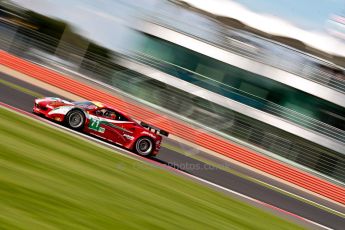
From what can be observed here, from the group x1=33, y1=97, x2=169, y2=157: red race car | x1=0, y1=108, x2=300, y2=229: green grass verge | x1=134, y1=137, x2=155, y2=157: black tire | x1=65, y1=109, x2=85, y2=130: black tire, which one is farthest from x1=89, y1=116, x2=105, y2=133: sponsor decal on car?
x1=0, y1=108, x2=300, y2=229: green grass verge

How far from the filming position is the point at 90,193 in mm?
7156

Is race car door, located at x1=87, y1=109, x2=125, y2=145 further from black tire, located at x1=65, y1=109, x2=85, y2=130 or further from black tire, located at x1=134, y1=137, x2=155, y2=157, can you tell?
black tire, located at x1=134, y1=137, x2=155, y2=157

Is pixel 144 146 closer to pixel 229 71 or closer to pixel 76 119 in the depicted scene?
pixel 76 119

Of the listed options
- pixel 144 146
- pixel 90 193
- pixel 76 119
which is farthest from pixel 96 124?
pixel 90 193

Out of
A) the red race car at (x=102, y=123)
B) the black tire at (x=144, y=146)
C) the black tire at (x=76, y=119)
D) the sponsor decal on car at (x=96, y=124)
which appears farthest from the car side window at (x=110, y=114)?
the black tire at (x=144, y=146)

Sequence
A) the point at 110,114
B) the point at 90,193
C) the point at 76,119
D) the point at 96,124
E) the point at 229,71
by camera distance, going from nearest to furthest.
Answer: the point at 90,193
the point at 76,119
the point at 96,124
the point at 110,114
the point at 229,71

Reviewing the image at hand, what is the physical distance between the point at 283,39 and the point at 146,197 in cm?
2192

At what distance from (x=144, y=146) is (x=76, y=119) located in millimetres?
1678

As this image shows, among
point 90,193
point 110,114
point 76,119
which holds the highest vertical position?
point 110,114

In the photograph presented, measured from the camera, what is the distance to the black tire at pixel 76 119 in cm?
1497

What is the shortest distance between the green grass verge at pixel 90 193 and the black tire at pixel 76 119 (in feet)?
8.74

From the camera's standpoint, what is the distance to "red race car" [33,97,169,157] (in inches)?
591

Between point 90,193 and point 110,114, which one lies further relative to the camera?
point 110,114

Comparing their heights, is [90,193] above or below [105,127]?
below
